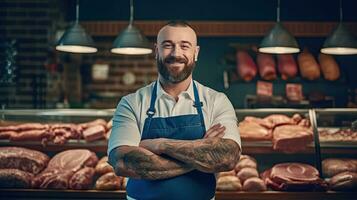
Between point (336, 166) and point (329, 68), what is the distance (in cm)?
299

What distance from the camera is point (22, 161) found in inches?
145

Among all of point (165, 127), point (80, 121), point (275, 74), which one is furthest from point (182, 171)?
point (275, 74)

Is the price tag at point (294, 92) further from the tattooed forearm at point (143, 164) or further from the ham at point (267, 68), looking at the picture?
Answer: the tattooed forearm at point (143, 164)

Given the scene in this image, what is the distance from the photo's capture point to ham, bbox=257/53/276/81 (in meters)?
6.27

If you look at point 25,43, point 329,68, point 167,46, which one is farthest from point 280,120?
point 25,43

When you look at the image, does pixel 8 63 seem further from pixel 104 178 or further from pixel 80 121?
pixel 104 178

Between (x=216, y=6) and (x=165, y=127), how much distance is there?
16.2ft

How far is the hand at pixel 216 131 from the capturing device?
7.52 feet

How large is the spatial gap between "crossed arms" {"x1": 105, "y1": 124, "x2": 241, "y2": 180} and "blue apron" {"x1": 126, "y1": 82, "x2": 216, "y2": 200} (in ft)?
0.21

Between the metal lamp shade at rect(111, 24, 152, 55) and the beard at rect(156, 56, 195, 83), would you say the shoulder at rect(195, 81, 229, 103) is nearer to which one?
the beard at rect(156, 56, 195, 83)

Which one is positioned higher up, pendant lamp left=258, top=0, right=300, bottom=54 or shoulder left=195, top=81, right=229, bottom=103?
pendant lamp left=258, top=0, right=300, bottom=54

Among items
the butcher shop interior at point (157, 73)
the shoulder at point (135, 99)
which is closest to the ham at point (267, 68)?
the butcher shop interior at point (157, 73)

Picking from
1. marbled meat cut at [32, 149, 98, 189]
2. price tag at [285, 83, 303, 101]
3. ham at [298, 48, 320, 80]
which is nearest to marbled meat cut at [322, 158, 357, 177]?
marbled meat cut at [32, 149, 98, 189]

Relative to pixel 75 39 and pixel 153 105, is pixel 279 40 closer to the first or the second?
pixel 75 39
